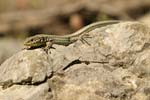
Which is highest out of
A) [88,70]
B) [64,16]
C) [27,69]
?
[64,16]

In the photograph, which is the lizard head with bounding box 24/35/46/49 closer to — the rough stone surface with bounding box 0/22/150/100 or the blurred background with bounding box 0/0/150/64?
the rough stone surface with bounding box 0/22/150/100

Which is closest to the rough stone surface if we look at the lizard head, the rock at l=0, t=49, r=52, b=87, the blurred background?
the rock at l=0, t=49, r=52, b=87

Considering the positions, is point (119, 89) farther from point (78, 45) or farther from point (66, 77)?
point (78, 45)

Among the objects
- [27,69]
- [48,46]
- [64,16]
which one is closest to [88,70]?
[27,69]

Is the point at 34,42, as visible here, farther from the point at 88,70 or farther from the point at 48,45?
the point at 88,70

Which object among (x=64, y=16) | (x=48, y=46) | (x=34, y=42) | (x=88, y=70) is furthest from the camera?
(x=64, y=16)

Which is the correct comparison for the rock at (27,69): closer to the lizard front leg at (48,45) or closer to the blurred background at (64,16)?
the lizard front leg at (48,45)

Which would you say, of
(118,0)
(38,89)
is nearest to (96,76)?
(38,89)
